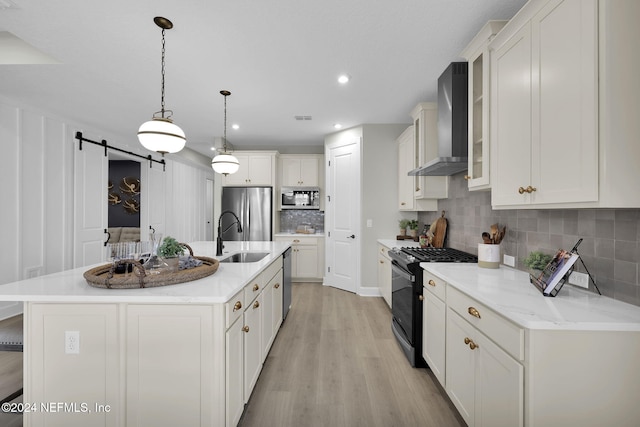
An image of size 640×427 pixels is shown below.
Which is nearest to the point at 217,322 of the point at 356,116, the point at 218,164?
the point at 218,164

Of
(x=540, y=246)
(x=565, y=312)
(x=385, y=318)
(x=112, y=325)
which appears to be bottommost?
(x=385, y=318)

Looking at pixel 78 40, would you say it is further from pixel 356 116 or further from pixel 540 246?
pixel 540 246

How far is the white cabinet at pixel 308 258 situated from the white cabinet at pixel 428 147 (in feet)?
7.69

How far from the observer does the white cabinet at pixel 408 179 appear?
142 inches

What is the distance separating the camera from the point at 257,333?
6.81 feet

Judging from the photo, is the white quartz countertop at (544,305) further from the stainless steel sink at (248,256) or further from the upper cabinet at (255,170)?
the upper cabinet at (255,170)

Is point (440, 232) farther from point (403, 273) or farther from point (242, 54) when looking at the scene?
point (242, 54)

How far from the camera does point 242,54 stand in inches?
97.9

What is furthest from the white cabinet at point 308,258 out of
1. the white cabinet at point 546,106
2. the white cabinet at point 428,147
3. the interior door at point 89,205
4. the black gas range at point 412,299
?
the white cabinet at point 546,106

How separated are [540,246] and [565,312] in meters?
0.79

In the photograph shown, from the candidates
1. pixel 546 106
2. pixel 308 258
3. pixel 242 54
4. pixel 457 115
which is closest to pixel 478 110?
pixel 457 115

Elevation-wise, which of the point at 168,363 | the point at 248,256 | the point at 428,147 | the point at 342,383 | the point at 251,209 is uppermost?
the point at 428,147

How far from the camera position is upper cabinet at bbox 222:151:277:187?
17.8 feet

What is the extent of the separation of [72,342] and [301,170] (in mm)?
4536
